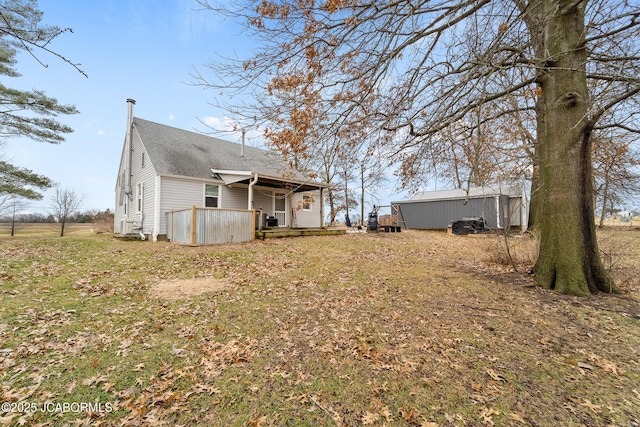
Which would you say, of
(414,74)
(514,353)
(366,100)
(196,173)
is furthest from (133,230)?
(514,353)

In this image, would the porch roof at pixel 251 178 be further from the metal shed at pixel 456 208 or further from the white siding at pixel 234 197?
the metal shed at pixel 456 208

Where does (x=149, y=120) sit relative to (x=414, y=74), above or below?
above

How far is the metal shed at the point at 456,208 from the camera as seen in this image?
18.9 metres

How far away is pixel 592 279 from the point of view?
199 inches

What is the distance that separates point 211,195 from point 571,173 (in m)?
13.8

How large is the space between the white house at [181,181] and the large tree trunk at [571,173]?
8.34 meters

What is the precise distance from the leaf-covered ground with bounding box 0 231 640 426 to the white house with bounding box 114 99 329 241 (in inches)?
277

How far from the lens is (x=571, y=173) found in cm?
501

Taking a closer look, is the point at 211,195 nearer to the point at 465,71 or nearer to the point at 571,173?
the point at 465,71

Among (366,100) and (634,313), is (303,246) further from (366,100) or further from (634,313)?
(634,313)

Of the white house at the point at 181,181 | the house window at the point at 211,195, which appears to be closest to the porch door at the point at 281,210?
the white house at the point at 181,181

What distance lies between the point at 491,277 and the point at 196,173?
1304 centimetres

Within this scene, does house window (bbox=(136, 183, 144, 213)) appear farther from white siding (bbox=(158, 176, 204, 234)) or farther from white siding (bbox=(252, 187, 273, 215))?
white siding (bbox=(252, 187, 273, 215))

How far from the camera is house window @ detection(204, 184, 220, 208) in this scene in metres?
14.1
